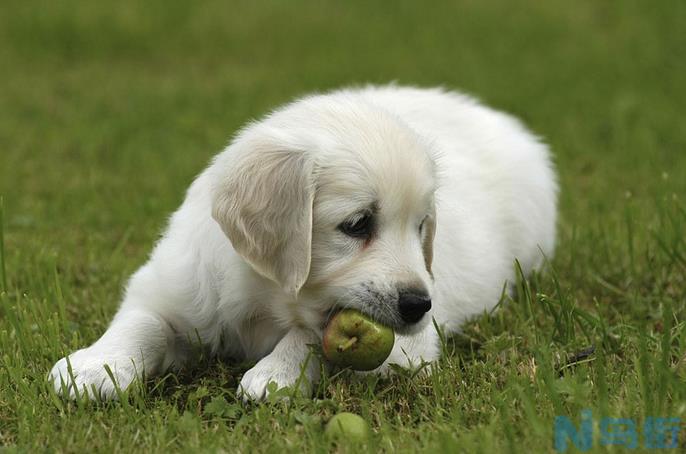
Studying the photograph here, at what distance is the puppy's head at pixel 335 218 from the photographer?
3.12 metres

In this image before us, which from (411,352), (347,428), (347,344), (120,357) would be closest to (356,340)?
(347,344)


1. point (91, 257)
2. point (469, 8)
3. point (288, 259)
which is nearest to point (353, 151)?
point (288, 259)

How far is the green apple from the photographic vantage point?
10.2 feet

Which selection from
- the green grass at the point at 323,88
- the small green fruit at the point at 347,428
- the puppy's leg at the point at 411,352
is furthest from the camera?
the puppy's leg at the point at 411,352

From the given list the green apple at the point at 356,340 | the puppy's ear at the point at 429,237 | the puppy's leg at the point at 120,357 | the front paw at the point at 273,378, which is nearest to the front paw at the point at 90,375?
the puppy's leg at the point at 120,357

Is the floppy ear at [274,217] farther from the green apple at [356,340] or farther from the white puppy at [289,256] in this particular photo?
the green apple at [356,340]

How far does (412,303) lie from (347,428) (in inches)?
18.4

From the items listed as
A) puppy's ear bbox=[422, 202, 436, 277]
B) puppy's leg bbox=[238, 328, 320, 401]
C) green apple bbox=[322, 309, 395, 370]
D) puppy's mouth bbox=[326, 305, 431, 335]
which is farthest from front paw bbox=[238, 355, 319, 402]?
puppy's ear bbox=[422, 202, 436, 277]

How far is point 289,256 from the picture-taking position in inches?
124

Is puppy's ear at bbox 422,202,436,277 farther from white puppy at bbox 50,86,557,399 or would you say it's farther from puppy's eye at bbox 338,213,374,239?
puppy's eye at bbox 338,213,374,239

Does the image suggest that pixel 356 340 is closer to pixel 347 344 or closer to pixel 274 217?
pixel 347 344

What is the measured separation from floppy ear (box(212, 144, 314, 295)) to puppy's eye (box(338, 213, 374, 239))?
0.13m

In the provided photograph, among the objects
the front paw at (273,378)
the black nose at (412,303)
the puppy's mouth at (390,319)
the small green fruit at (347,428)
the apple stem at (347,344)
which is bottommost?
the front paw at (273,378)

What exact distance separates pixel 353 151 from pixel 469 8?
374 inches
